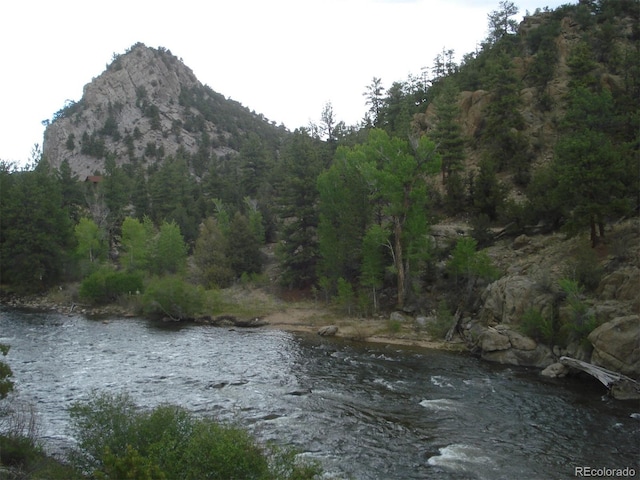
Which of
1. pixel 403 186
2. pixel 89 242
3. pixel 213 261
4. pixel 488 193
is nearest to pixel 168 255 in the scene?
pixel 213 261

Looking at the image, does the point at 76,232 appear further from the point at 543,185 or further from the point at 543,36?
the point at 543,36

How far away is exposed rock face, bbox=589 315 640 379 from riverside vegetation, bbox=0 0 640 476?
0.13 metres

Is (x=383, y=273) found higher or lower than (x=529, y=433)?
higher

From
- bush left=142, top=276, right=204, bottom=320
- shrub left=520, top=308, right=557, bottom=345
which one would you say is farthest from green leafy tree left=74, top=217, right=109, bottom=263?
shrub left=520, top=308, right=557, bottom=345

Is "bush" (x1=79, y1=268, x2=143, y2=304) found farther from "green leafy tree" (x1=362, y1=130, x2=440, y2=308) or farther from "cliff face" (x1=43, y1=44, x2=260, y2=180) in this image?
"cliff face" (x1=43, y1=44, x2=260, y2=180)

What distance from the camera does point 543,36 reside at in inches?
2734

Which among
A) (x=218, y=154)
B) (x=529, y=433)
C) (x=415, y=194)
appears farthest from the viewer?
(x=218, y=154)

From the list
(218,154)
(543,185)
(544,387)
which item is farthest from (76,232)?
(218,154)

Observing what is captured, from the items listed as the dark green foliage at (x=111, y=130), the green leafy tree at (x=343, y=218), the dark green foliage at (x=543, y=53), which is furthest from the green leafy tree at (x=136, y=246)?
the dark green foliage at (x=111, y=130)

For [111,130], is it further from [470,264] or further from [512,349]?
[512,349]

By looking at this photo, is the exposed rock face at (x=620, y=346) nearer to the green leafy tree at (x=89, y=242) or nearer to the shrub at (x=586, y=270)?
the shrub at (x=586, y=270)

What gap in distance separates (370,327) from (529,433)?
1888 cm

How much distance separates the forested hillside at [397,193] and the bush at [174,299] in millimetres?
126

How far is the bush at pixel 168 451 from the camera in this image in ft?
33.1
